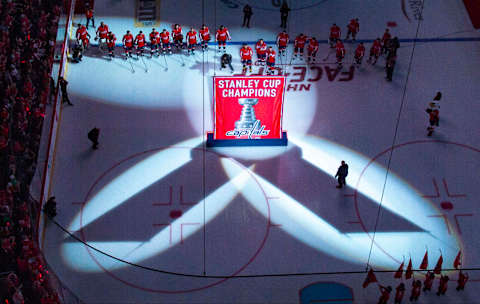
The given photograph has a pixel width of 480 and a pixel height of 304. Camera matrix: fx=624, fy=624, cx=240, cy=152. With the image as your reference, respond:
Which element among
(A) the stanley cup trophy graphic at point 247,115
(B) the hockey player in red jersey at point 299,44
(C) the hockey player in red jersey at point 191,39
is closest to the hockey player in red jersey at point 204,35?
(C) the hockey player in red jersey at point 191,39

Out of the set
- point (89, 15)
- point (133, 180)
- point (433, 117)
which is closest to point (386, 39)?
point (433, 117)

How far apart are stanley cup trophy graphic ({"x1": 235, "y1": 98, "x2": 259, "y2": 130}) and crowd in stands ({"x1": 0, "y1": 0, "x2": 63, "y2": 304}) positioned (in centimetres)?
701

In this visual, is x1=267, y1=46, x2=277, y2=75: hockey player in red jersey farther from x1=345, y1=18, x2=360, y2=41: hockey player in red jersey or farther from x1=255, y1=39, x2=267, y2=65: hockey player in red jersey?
x1=345, y1=18, x2=360, y2=41: hockey player in red jersey

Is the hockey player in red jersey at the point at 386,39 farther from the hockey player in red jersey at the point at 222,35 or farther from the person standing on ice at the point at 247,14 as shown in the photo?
the hockey player in red jersey at the point at 222,35

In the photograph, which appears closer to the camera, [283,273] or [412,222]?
[283,273]

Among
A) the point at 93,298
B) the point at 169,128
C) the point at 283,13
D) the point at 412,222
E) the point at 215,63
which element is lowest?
the point at 93,298

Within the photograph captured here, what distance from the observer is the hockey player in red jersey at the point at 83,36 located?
25984mm

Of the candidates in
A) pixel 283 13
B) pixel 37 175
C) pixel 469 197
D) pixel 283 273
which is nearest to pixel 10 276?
pixel 37 175

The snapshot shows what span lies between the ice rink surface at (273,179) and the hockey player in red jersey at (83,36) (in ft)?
1.41

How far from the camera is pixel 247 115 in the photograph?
21.6 meters

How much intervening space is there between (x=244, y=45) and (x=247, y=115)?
5559 millimetres

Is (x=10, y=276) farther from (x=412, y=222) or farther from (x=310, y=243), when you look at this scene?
(x=412, y=222)

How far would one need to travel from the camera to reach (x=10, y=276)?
1694 centimetres

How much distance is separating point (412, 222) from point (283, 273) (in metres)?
4.76
